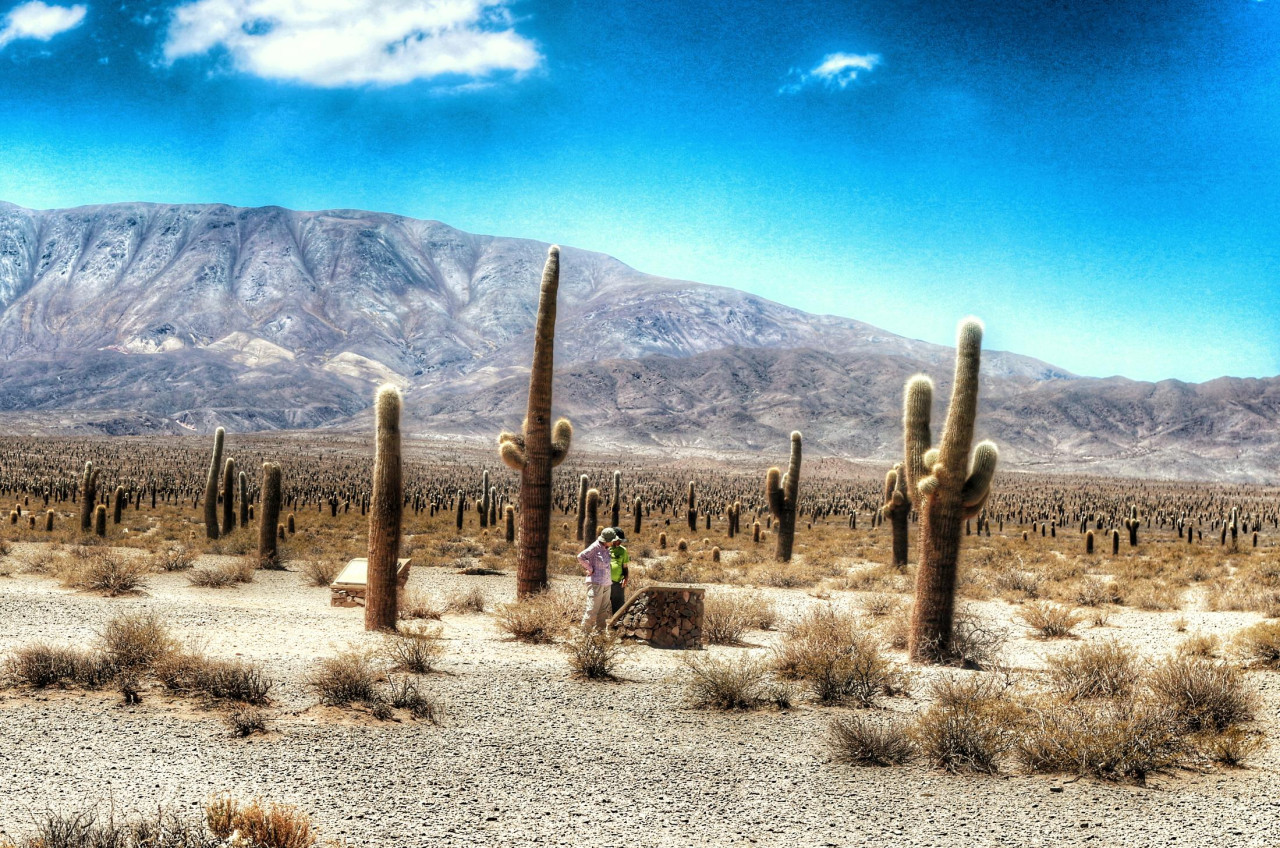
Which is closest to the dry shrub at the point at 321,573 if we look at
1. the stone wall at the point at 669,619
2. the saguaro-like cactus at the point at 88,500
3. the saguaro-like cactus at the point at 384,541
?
the saguaro-like cactus at the point at 384,541

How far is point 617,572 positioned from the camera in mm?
13344

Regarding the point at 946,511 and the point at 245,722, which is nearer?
the point at 245,722

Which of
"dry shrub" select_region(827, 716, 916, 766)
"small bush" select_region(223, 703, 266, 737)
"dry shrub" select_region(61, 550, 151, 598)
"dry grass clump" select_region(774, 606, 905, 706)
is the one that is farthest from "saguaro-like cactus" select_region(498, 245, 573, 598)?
"dry shrub" select_region(827, 716, 916, 766)

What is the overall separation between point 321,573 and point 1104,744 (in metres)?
16.7

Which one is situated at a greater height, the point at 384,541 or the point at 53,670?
the point at 384,541

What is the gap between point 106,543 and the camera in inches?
1049

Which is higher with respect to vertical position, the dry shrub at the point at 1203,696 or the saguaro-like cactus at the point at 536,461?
the saguaro-like cactus at the point at 536,461

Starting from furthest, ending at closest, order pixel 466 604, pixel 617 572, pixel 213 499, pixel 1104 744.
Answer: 1. pixel 213 499
2. pixel 466 604
3. pixel 617 572
4. pixel 1104 744

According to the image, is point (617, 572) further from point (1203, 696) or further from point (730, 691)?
point (1203, 696)

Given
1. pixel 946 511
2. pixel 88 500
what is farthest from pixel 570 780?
pixel 88 500

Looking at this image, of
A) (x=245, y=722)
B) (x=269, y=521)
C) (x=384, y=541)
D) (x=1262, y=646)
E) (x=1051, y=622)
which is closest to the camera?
(x=245, y=722)

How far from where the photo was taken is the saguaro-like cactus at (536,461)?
53.8ft

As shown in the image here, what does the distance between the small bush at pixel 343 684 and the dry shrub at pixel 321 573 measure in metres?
11.3

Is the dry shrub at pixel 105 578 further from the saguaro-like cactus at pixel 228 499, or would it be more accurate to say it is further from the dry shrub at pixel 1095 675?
the dry shrub at pixel 1095 675
